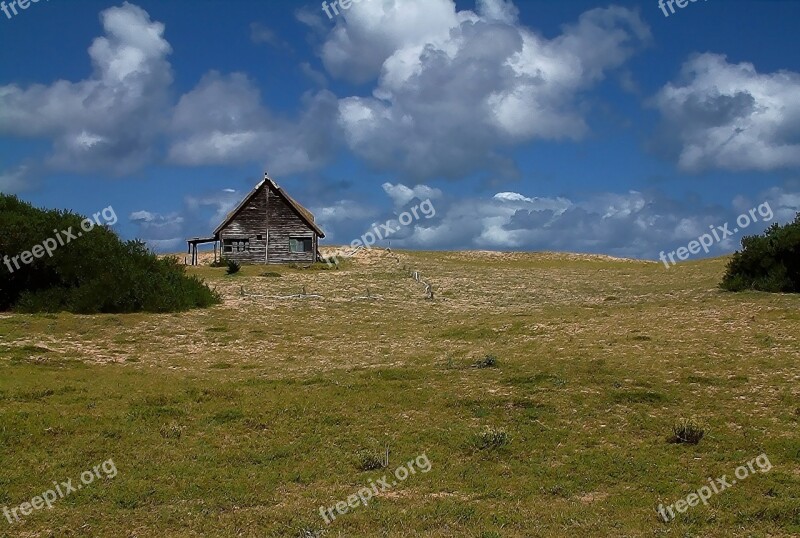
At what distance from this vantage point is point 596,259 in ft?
293

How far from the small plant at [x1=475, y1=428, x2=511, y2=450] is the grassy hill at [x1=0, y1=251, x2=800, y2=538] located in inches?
1.8

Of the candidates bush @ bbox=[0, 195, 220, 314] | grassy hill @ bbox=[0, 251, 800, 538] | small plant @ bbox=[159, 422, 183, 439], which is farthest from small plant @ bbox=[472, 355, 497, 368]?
bush @ bbox=[0, 195, 220, 314]

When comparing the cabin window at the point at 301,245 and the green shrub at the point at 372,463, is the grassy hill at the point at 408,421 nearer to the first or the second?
the green shrub at the point at 372,463

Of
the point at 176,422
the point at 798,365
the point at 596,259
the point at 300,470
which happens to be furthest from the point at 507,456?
the point at 596,259

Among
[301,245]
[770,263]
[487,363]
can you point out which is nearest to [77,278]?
[487,363]

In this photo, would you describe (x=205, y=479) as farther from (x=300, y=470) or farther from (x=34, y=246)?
(x=34, y=246)

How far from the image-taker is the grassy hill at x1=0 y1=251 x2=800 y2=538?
11484mm

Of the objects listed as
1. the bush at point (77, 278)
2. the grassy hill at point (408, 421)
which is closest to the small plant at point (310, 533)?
the grassy hill at point (408, 421)

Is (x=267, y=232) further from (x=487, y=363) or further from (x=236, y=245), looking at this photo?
(x=487, y=363)

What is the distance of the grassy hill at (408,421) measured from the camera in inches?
452

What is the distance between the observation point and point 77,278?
117ft

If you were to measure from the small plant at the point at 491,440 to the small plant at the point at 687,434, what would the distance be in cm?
354

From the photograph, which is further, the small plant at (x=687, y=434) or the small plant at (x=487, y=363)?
the small plant at (x=487, y=363)

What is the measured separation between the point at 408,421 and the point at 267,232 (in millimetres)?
54140
